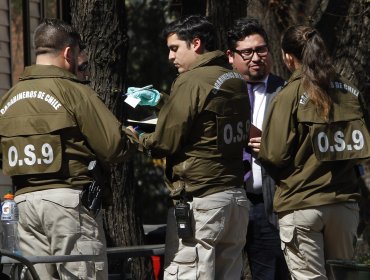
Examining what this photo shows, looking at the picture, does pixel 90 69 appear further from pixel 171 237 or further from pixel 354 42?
pixel 354 42

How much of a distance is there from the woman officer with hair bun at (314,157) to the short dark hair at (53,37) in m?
1.29

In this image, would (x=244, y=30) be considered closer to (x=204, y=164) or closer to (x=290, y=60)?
(x=290, y=60)

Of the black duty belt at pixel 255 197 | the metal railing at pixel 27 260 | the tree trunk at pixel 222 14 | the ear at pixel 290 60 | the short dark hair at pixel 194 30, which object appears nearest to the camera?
the metal railing at pixel 27 260

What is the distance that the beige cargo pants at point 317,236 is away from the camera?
6.16 meters

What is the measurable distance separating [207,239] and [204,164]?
0.43 metres

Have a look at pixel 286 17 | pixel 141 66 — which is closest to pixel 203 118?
pixel 286 17

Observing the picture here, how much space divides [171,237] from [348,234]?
104 centimetres

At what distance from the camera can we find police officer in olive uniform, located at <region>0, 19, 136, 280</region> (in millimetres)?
5820

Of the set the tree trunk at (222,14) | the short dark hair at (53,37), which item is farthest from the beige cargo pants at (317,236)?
the tree trunk at (222,14)

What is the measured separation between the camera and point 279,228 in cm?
644

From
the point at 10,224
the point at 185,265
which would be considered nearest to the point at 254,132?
the point at 185,265

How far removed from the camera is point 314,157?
6.19 meters

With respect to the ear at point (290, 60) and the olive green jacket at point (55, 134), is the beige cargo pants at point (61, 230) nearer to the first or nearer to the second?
the olive green jacket at point (55, 134)

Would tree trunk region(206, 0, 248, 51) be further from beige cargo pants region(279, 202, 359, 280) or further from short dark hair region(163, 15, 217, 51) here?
beige cargo pants region(279, 202, 359, 280)
